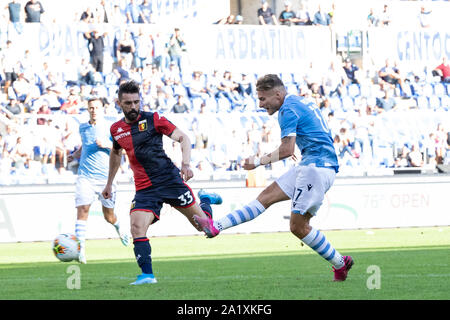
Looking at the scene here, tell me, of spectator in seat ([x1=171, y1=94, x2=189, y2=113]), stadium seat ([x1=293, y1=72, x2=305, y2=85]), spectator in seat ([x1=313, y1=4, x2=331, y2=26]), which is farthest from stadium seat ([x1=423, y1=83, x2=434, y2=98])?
spectator in seat ([x1=171, y1=94, x2=189, y2=113])

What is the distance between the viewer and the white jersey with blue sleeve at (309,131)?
412 inches

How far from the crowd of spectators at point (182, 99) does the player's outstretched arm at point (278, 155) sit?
12.2 metres

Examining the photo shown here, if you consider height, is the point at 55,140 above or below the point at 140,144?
below

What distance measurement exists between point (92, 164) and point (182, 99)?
1023 centimetres

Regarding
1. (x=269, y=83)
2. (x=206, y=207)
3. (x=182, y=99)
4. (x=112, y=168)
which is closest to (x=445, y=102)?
(x=182, y=99)

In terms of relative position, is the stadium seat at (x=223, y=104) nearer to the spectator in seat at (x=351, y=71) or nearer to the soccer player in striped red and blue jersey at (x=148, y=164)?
the spectator in seat at (x=351, y=71)

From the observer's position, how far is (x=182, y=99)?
25703mm

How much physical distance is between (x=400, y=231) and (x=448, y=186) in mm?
2671

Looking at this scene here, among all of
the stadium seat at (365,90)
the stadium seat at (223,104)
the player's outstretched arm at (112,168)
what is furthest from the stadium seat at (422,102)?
the player's outstretched arm at (112,168)

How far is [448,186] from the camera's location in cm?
2455

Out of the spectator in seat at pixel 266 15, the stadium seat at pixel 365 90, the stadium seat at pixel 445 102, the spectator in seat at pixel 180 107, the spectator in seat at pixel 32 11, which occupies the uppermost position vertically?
the spectator in seat at pixel 32 11

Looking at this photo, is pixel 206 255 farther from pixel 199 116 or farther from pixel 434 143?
pixel 434 143
